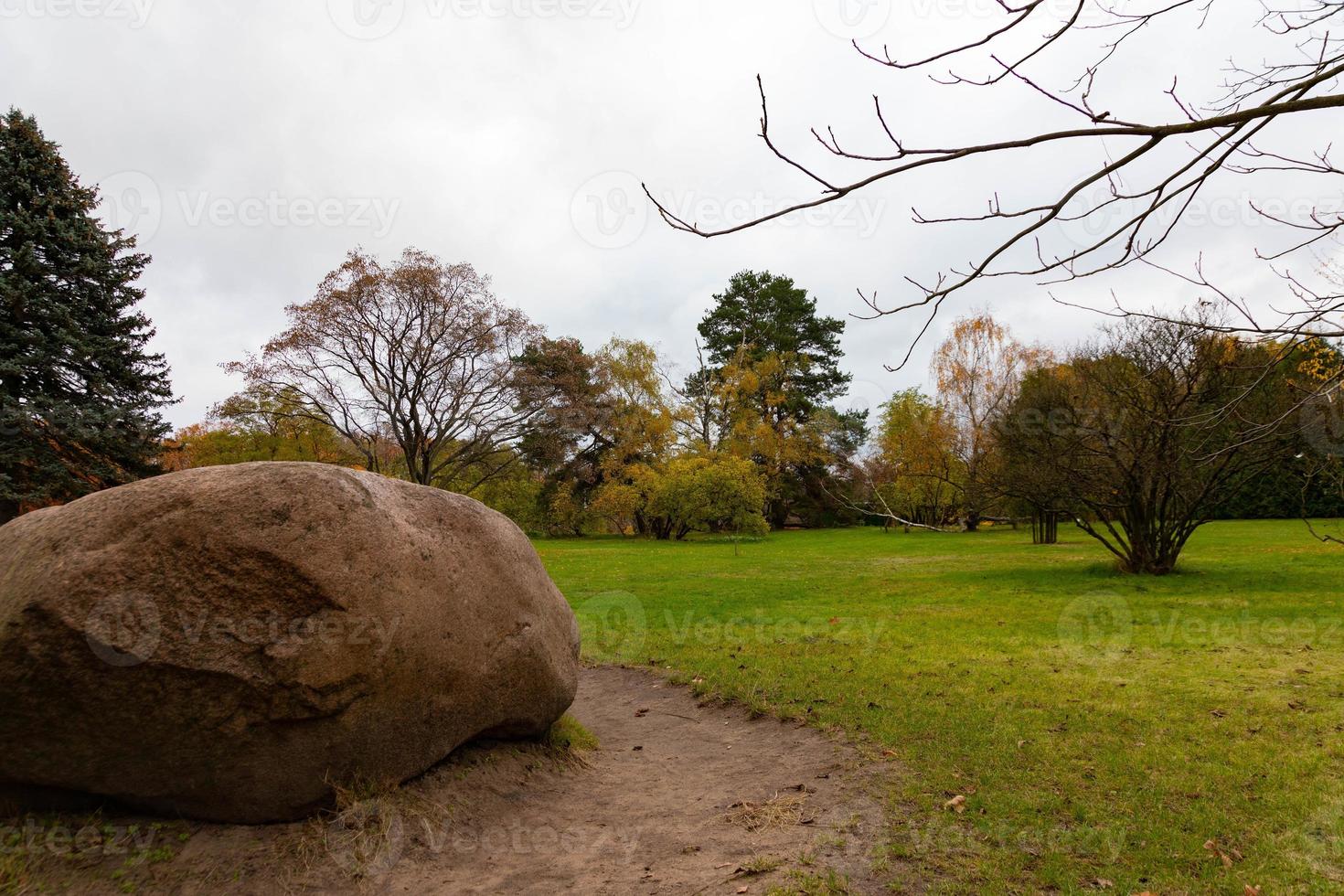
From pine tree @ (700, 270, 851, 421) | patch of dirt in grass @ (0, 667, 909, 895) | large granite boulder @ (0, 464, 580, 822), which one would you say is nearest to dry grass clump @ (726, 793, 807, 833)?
patch of dirt in grass @ (0, 667, 909, 895)

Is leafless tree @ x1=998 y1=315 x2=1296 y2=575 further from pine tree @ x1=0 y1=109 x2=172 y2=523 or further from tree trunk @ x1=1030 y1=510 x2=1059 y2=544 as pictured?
pine tree @ x1=0 y1=109 x2=172 y2=523

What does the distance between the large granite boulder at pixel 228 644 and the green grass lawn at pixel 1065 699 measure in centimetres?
307

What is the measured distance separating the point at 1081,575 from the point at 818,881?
14.8m

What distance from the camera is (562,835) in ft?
14.9

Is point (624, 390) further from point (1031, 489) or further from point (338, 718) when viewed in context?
point (338, 718)

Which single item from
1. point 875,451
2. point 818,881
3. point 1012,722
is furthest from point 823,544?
point 818,881

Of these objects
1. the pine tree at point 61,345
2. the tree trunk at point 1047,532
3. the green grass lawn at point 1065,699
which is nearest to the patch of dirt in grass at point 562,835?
the green grass lawn at point 1065,699

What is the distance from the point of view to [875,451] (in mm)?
49000

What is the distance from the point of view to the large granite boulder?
3.57m

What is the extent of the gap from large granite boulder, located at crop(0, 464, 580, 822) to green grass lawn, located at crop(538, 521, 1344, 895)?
10.1ft

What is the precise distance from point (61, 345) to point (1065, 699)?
22455 mm

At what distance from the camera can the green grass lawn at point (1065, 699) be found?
12.8ft

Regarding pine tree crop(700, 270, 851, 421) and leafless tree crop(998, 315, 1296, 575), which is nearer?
leafless tree crop(998, 315, 1296, 575)

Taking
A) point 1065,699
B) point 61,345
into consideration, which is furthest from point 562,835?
point 61,345
